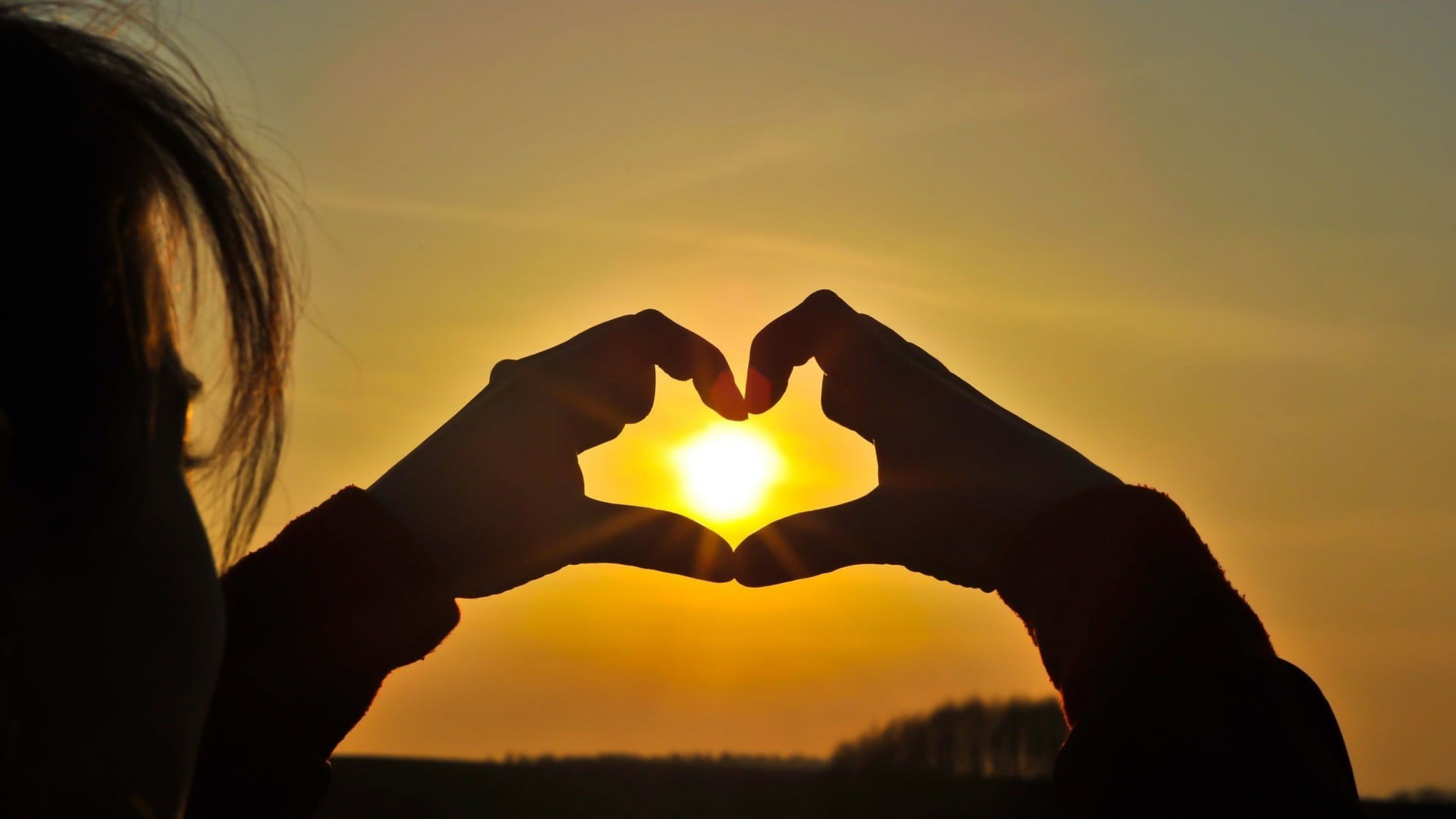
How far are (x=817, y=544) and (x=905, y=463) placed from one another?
264 millimetres

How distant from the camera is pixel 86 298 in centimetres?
105

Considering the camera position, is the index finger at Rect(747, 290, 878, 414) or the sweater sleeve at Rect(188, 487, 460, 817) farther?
the index finger at Rect(747, 290, 878, 414)

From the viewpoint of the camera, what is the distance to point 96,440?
1.06 metres

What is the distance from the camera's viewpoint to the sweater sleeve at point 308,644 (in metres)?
1.80

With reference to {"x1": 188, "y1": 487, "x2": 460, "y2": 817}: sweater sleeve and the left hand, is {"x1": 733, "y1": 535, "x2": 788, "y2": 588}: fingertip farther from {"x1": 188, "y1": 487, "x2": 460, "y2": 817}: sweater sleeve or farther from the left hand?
{"x1": 188, "y1": 487, "x2": 460, "y2": 817}: sweater sleeve

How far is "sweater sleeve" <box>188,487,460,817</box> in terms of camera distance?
1802 mm

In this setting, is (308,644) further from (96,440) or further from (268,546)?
(96,440)

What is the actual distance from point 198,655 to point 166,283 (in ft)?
1.08

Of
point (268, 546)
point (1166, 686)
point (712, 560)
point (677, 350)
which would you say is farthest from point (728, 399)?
point (1166, 686)

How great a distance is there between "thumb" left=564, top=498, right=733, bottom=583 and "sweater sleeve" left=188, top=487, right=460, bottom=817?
57 centimetres

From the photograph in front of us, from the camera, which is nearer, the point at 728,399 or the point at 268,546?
the point at 268,546

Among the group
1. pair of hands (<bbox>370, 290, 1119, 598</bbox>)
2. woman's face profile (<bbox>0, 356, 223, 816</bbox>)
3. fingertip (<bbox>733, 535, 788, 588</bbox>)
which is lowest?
woman's face profile (<bbox>0, 356, 223, 816</bbox>)

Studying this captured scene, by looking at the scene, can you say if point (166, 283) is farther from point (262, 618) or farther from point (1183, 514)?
point (1183, 514)

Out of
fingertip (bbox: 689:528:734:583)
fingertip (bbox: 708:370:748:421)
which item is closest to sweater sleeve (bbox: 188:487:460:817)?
fingertip (bbox: 689:528:734:583)
